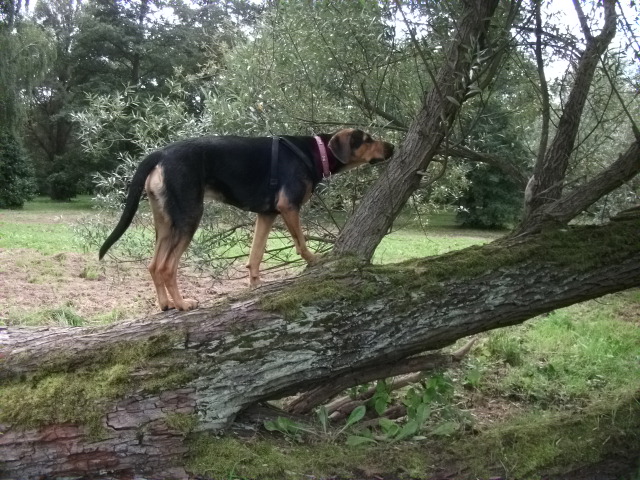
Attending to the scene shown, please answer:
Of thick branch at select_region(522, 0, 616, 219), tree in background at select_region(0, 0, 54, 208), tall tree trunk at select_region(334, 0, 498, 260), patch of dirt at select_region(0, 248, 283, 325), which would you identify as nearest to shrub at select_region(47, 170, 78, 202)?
tree in background at select_region(0, 0, 54, 208)

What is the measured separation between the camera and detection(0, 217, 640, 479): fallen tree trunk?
3047 millimetres

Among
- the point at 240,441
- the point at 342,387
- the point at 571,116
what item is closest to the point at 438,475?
the point at 342,387

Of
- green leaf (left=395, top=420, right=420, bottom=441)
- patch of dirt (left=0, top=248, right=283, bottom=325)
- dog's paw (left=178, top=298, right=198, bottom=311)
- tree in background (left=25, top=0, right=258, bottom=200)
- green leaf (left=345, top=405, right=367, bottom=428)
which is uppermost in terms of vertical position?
tree in background (left=25, top=0, right=258, bottom=200)

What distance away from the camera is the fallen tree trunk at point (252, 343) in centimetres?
305

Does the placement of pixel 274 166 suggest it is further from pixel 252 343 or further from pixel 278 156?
pixel 252 343

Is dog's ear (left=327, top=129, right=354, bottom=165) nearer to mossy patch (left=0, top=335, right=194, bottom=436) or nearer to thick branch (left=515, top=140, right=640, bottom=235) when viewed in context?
thick branch (left=515, top=140, right=640, bottom=235)

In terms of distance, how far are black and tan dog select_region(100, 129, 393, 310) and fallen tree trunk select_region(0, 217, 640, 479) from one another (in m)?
0.53

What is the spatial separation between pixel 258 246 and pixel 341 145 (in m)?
1.07

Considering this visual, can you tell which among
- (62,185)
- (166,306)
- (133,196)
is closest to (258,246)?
(166,306)

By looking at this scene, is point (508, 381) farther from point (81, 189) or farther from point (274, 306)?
point (81, 189)

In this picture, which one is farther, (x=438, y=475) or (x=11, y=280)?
(x=11, y=280)

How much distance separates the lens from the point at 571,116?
4492 millimetres

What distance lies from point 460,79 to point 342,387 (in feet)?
7.55

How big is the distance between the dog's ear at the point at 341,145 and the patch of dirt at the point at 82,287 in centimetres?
246
